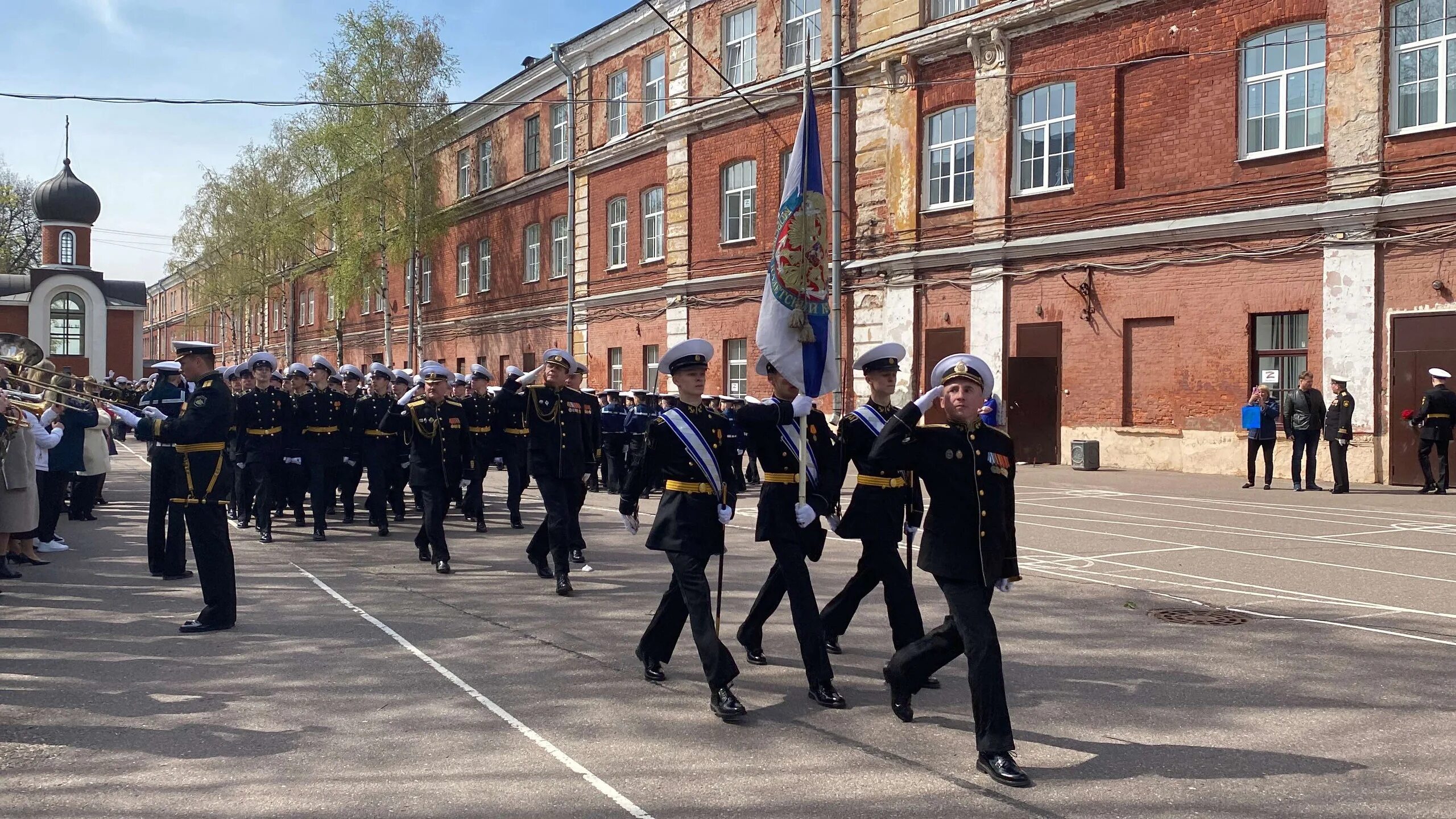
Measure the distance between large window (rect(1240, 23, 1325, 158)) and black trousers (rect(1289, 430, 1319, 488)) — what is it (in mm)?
4754

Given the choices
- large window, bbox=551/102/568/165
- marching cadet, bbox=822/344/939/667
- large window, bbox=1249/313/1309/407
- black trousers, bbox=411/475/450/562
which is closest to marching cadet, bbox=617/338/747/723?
marching cadet, bbox=822/344/939/667

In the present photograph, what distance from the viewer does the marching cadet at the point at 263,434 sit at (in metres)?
13.8

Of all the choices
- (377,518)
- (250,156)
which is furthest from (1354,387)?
(250,156)

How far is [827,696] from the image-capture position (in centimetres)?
632

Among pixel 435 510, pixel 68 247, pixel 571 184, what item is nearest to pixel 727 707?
pixel 435 510

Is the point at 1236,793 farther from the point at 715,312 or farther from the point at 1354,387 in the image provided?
the point at 715,312

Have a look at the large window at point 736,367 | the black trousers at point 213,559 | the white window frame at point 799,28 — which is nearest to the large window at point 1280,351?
the white window frame at point 799,28

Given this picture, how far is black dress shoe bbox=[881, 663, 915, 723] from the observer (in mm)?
5965

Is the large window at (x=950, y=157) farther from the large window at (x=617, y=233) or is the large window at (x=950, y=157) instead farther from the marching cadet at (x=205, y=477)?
the marching cadet at (x=205, y=477)

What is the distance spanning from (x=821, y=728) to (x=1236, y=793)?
6.06ft

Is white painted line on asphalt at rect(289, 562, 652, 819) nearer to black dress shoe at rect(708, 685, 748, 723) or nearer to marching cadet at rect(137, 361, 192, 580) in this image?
black dress shoe at rect(708, 685, 748, 723)

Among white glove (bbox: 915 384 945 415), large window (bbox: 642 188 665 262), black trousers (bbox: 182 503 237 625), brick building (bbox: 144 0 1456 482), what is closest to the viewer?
white glove (bbox: 915 384 945 415)

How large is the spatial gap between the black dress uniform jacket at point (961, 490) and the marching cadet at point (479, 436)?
9752 millimetres

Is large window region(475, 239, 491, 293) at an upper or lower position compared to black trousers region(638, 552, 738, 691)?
upper
